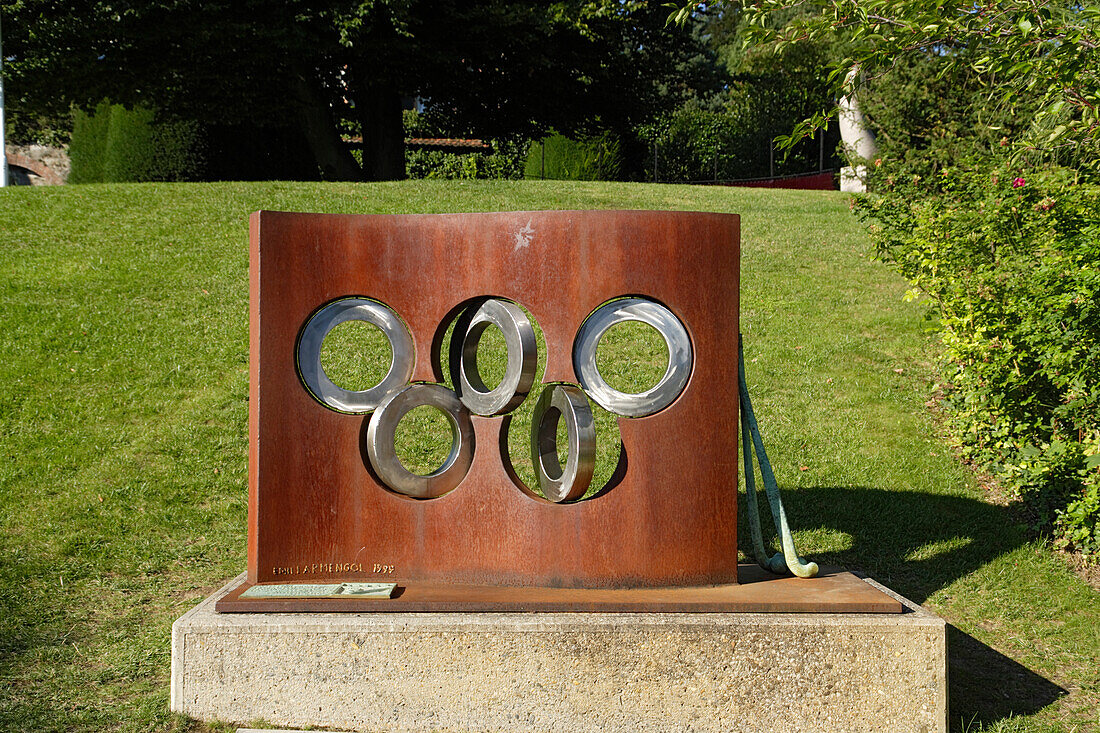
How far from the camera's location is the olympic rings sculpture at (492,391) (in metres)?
3.70

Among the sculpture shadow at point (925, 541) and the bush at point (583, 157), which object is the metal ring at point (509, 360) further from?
the bush at point (583, 157)

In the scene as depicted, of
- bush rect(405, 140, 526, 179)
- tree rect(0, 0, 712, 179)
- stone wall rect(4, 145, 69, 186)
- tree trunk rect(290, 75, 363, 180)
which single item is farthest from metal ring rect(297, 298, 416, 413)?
stone wall rect(4, 145, 69, 186)

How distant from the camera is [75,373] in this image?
748 centimetres

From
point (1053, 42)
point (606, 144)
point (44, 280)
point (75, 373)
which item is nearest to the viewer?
point (1053, 42)

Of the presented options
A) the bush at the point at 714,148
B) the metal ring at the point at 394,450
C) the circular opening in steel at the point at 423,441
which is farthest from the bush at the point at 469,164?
the metal ring at the point at 394,450

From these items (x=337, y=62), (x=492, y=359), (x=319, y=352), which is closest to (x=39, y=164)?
(x=337, y=62)

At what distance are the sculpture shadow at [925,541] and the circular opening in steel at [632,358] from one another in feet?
5.78

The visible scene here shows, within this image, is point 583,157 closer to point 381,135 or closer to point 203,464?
point 381,135

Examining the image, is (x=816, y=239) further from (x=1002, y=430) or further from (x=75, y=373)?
(x=75, y=373)

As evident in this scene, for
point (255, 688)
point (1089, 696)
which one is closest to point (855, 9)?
point (1089, 696)

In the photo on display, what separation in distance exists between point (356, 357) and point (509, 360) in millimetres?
4520

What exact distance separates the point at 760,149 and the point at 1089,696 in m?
28.4

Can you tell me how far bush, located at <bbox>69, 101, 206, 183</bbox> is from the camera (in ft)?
56.3

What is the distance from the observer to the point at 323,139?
18984mm
